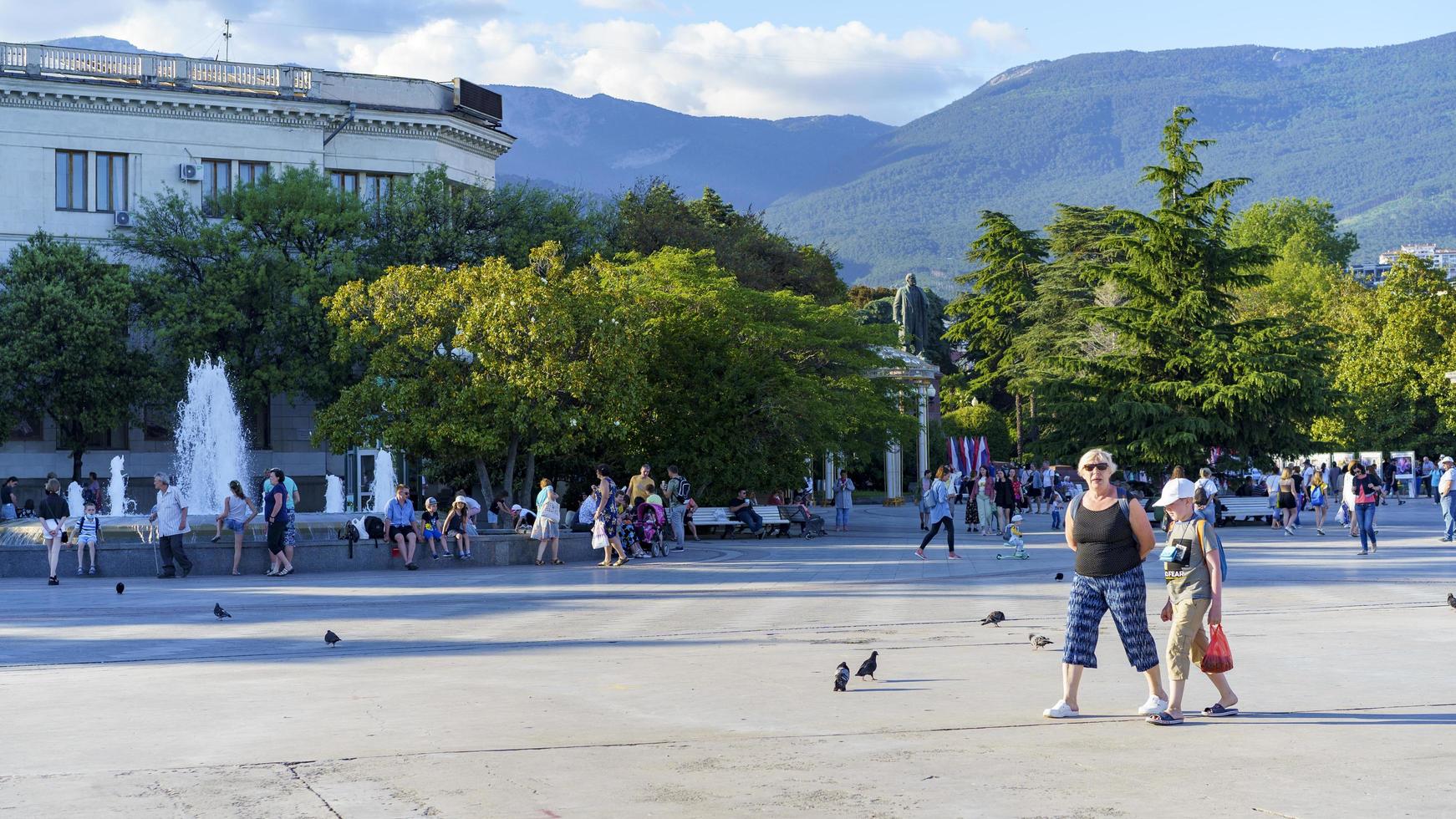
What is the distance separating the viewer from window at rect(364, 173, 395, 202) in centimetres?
5284

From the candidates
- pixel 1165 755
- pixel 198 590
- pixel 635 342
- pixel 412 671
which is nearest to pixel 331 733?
pixel 412 671

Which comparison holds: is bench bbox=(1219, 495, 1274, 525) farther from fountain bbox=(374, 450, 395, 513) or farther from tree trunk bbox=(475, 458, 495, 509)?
fountain bbox=(374, 450, 395, 513)

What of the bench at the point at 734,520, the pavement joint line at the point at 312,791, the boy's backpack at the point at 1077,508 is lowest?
the pavement joint line at the point at 312,791

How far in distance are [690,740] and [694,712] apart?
1.06 meters

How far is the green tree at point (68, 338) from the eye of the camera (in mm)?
44531

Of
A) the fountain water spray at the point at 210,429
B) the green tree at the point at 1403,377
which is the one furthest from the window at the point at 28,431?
the green tree at the point at 1403,377

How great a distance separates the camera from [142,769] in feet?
27.3

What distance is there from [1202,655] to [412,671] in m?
6.10

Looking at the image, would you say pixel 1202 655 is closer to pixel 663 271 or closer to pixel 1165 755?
pixel 1165 755

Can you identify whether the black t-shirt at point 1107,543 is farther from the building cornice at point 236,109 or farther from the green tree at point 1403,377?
the green tree at point 1403,377

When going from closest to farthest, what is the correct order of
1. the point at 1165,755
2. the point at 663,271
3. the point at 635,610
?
the point at 1165,755 → the point at 635,610 → the point at 663,271

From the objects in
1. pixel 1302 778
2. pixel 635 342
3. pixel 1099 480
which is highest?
pixel 635 342

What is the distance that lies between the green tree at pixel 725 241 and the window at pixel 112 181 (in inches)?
623

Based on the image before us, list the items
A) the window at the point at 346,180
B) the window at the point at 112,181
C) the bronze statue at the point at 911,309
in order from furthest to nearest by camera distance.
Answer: the bronze statue at the point at 911,309, the window at the point at 346,180, the window at the point at 112,181
